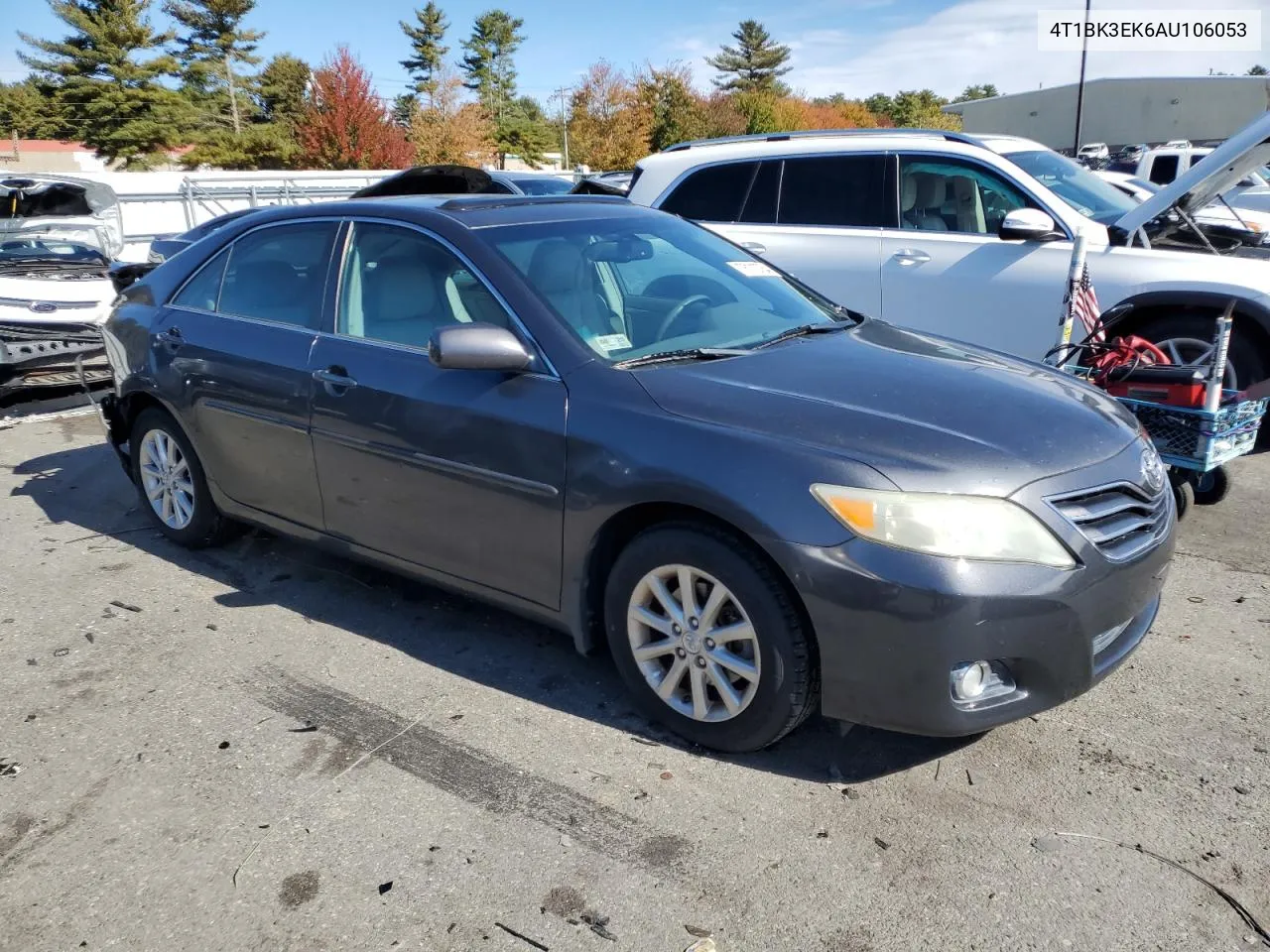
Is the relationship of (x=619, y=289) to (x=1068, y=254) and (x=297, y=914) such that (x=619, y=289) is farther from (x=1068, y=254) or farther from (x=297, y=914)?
(x=1068, y=254)

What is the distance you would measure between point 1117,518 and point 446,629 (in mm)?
2540

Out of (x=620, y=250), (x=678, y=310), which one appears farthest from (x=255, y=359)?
(x=678, y=310)

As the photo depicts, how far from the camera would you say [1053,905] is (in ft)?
8.43

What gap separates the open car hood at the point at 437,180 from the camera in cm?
1191

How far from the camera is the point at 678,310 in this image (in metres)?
3.93

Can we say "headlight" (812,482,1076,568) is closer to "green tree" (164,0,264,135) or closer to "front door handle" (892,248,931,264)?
"front door handle" (892,248,931,264)

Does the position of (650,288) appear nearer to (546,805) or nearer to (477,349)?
(477,349)

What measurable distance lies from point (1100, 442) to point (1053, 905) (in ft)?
4.46

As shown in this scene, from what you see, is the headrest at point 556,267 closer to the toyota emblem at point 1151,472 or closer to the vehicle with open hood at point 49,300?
the toyota emblem at point 1151,472

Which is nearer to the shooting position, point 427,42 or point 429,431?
point 429,431

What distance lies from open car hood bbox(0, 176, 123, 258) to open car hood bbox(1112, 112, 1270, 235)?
961 cm

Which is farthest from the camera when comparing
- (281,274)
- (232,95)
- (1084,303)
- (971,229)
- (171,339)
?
(232,95)

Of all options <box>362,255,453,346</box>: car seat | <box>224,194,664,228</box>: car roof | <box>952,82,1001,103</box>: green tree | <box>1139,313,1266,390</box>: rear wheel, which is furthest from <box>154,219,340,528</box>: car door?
<box>952,82,1001,103</box>: green tree

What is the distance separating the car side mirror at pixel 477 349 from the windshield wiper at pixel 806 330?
874 millimetres
